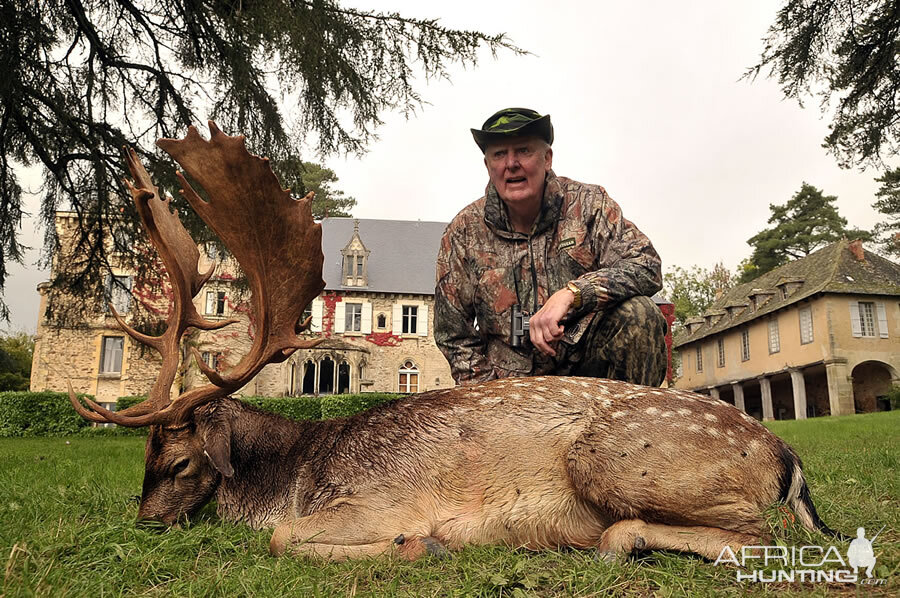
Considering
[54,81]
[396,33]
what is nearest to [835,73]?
[396,33]

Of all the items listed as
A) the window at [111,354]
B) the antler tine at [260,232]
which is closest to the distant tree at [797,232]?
the window at [111,354]

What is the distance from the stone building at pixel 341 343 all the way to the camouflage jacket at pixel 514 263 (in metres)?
30.8

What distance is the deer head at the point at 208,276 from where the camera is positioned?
11.4 feet

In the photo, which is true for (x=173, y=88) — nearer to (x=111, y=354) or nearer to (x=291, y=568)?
(x=291, y=568)

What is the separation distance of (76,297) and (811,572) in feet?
30.0

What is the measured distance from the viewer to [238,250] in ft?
12.2

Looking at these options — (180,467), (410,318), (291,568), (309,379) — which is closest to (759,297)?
(410,318)

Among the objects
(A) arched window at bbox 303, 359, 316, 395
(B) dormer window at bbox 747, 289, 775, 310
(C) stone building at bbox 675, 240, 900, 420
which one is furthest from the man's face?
(B) dormer window at bbox 747, 289, 775, 310

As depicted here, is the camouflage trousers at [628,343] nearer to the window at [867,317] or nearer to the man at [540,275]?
the man at [540,275]

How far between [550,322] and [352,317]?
116 ft

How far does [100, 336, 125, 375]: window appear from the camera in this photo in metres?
35.8

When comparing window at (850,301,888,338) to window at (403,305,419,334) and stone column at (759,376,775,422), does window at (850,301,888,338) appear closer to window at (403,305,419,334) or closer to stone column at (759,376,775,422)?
stone column at (759,376,775,422)

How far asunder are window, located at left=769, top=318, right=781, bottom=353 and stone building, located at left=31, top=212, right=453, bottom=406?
18357 millimetres

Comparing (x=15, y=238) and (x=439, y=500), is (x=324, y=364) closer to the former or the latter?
(x=15, y=238)
